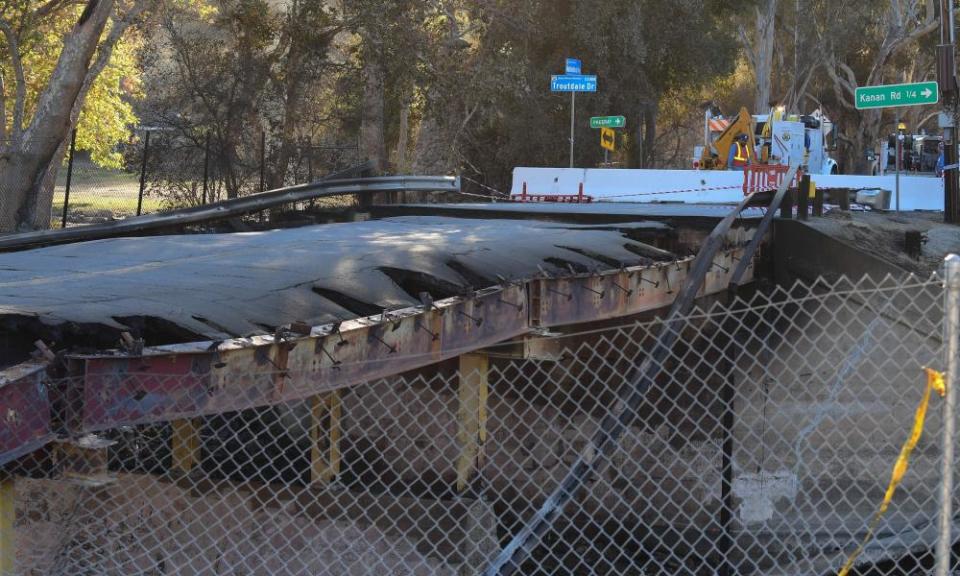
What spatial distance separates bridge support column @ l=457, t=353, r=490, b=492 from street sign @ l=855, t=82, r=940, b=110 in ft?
25.8

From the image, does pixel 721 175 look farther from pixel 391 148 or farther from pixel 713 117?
pixel 391 148

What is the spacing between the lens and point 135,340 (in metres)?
6.12

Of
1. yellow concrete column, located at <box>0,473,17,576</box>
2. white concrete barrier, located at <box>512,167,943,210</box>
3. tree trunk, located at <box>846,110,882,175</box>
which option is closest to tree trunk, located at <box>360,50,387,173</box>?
white concrete barrier, located at <box>512,167,943,210</box>

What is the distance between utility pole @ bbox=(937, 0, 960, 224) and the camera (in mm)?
18406

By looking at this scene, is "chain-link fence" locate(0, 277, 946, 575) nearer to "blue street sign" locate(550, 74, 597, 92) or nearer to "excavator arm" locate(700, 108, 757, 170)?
"blue street sign" locate(550, 74, 597, 92)

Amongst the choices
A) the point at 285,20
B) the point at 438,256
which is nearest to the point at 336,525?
the point at 438,256

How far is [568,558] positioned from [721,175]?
11354 millimetres

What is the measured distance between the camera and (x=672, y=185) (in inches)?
902

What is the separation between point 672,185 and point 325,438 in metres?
12.4

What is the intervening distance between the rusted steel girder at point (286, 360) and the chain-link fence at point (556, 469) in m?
0.60

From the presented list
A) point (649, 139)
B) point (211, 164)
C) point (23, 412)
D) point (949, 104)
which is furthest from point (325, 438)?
point (649, 139)

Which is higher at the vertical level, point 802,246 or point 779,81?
point 779,81

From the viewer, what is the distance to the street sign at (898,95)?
54.5 ft

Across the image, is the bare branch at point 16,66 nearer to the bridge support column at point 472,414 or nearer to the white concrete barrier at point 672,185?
the white concrete barrier at point 672,185
